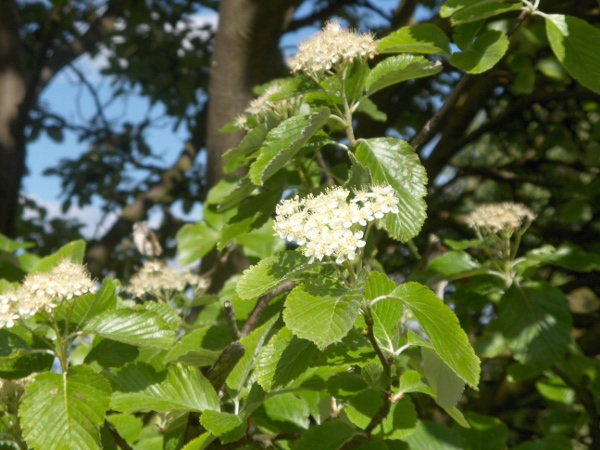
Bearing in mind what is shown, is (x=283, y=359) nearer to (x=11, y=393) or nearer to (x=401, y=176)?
(x=401, y=176)

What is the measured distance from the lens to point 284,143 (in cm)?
114

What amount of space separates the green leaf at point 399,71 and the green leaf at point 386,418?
0.53m

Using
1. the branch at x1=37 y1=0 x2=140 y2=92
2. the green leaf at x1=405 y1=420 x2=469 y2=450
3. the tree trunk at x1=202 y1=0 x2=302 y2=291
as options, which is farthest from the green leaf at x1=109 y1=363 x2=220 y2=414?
the branch at x1=37 y1=0 x2=140 y2=92

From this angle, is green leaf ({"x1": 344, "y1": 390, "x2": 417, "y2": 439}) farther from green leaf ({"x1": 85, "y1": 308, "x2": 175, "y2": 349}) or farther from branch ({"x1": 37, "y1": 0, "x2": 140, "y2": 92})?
branch ({"x1": 37, "y1": 0, "x2": 140, "y2": 92})

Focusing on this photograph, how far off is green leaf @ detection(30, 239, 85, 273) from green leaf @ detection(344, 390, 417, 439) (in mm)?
660

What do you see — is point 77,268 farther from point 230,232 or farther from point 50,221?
point 50,221

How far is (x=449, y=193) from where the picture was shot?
3.73 m

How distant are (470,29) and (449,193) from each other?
247cm

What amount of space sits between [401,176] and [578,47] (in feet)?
1.51

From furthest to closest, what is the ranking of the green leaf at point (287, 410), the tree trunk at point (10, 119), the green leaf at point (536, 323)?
the tree trunk at point (10, 119) < the green leaf at point (536, 323) < the green leaf at point (287, 410)

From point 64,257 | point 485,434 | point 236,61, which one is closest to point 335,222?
point 64,257

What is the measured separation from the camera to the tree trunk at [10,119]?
11.0ft

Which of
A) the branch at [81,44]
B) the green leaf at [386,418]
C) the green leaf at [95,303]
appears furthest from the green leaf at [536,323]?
the branch at [81,44]

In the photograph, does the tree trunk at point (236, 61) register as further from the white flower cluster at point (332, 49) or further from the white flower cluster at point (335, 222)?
the white flower cluster at point (335, 222)
